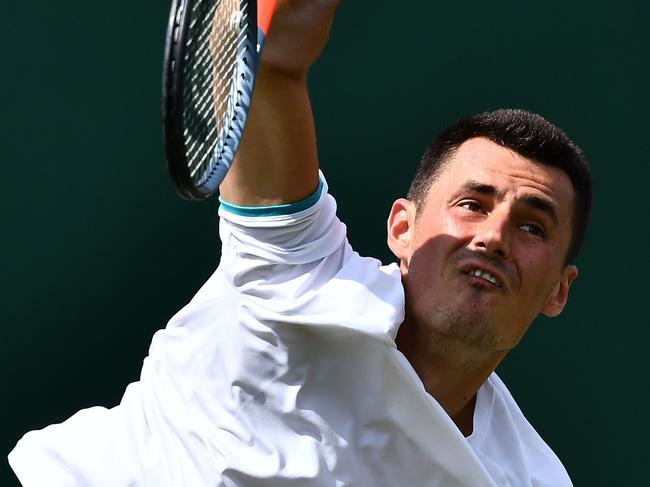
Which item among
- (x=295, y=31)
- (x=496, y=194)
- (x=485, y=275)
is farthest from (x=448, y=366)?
(x=295, y=31)

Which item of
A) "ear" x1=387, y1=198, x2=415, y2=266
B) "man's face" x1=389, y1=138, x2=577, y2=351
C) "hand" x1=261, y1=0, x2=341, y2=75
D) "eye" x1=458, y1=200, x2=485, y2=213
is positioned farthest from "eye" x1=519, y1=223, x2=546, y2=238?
"hand" x1=261, y1=0, x2=341, y2=75

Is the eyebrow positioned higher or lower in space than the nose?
higher

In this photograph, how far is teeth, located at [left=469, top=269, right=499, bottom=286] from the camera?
100 inches

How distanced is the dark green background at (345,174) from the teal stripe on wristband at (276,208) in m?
1.04

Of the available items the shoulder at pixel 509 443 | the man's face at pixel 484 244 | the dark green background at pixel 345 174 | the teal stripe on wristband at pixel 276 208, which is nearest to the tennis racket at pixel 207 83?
the teal stripe on wristband at pixel 276 208

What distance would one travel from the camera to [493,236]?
2574mm

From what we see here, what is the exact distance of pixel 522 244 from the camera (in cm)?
267

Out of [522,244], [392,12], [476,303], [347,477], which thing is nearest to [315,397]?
[347,477]

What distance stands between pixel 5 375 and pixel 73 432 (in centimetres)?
62

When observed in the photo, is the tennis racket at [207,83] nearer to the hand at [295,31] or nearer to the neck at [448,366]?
the hand at [295,31]

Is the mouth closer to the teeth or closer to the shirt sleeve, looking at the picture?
the teeth

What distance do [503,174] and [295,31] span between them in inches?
24.6

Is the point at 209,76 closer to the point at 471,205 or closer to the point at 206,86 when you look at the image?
the point at 206,86

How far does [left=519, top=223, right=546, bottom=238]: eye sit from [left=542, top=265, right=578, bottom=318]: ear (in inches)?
8.0
